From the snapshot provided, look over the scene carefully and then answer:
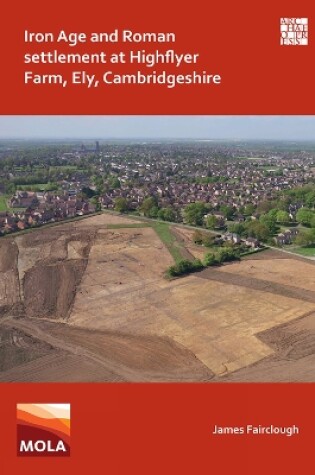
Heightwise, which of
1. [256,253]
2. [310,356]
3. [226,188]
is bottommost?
[310,356]

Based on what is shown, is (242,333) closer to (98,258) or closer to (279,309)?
(279,309)

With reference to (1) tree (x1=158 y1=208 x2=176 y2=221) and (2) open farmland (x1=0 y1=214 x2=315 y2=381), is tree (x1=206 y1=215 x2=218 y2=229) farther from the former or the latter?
(2) open farmland (x1=0 y1=214 x2=315 y2=381)

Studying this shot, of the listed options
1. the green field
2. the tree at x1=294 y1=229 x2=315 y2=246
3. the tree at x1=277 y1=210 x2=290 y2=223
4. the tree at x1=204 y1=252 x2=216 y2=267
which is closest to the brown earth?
the tree at x1=204 y1=252 x2=216 y2=267

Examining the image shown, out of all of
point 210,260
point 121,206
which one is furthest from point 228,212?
point 210,260

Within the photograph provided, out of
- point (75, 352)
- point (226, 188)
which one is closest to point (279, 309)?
point (75, 352)

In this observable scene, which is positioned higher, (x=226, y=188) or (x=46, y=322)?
(x=226, y=188)

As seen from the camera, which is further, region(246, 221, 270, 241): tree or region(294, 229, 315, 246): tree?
region(246, 221, 270, 241): tree

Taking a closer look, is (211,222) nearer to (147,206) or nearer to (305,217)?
(305,217)
